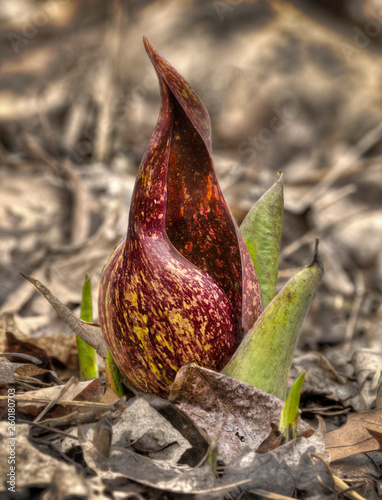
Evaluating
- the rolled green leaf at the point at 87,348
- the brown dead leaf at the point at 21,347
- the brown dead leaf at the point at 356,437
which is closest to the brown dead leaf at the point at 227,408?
the brown dead leaf at the point at 356,437

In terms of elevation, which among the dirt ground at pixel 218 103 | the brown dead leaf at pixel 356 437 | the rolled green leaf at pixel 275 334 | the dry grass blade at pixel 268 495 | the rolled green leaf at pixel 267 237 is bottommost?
the dry grass blade at pixel 268 495

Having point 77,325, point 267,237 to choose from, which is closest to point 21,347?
point 77,325

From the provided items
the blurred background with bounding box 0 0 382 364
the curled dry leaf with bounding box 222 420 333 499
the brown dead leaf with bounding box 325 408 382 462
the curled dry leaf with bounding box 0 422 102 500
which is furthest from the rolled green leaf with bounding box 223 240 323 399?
the blurred background with bounding box 0 0 382 364

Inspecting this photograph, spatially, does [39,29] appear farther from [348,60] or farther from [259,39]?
[348,60]

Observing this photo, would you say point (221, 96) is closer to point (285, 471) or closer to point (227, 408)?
point (227, 408)

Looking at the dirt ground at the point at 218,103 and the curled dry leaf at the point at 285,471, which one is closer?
the curled dry leaf at the point at 285,471

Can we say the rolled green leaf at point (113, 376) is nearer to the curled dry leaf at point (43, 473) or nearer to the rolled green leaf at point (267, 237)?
the curled dry leaf at point (43, 473)

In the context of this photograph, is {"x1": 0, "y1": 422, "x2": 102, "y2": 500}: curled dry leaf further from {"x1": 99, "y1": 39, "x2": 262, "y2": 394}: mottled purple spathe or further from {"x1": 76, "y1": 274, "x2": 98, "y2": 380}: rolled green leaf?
{"x1": 76, "y1": 274, "x2": 98, "y2": 380}: rolled green leaf

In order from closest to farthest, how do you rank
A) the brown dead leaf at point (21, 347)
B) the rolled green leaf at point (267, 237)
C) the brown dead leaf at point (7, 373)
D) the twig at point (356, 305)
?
the brown dead leaf at point (7, 373)
the rolled green leaf at point (267, 237)
the brown dead leaf at point (21, 347)
the twig at point (356, 305)
